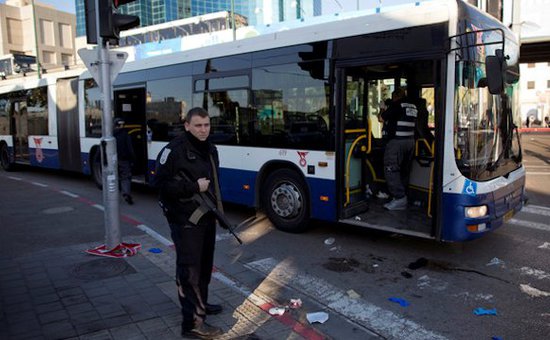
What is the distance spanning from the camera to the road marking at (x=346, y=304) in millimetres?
4016

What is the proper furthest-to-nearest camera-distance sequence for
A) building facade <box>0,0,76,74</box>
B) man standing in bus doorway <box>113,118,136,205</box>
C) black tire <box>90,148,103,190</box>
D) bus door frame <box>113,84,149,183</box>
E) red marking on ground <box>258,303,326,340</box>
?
building facade <box>0,0,76,74</box>
black tire <box>90,148,103,190</box>
bus door frame <box>113,84,149,183</box>
man standing in bus doorway <box>113,118,136,205</box>
red marking on ground <box>258,303,326,340</box>

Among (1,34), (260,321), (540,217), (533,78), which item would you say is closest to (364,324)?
(260,321)

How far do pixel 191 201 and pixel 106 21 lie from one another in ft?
10.2

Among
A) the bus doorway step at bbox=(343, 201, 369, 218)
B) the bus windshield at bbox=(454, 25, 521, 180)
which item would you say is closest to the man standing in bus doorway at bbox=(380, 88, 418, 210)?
the bus doorway step at bbox=(343, 201, 369, 218)

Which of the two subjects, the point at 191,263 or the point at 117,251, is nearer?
the point at 191,263

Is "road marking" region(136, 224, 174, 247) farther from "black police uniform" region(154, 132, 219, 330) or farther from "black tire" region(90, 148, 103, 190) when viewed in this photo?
"black tire" region(90, 148, 103, 190)

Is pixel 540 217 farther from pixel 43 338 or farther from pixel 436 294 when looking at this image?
pixel 43 338

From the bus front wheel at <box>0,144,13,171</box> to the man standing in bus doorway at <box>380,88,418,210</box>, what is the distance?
14.0m

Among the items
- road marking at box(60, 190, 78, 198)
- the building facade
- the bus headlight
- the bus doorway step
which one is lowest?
road marking at box(60, 190, 78, 198)

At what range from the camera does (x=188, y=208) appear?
12.1ft

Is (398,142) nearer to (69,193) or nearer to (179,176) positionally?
(179,176)

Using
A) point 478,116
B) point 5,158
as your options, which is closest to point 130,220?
point 478,116

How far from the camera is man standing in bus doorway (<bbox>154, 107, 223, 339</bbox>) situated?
11.9 feet

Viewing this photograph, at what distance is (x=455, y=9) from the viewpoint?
5.18 metres
